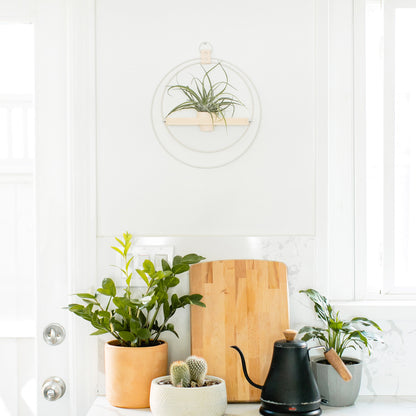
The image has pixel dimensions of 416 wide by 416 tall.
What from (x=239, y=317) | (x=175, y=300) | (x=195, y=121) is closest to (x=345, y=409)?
(x=239, y=317)

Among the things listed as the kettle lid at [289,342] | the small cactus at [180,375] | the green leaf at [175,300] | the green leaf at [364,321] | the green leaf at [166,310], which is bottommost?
the small cactus at [180,375]

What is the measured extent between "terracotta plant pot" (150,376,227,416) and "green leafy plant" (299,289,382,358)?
0.94 ft

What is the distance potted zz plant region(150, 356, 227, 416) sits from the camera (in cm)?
124

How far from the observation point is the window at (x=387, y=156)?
159 centimetres

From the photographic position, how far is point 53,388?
59.9 inches

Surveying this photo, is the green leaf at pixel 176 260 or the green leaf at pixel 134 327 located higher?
the green leaf at pixel 176 260

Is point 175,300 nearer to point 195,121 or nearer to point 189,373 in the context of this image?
point 189,373

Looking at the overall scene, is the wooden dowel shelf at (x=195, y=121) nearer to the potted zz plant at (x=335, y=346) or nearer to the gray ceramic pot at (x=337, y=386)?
the potted zz plant at (x=335, y=346)

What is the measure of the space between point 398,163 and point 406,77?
0.26 meters

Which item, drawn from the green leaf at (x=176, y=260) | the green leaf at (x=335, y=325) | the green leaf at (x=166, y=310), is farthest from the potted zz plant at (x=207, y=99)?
the green leaf at (x=335, y=325)

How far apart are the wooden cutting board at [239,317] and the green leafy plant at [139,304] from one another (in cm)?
8

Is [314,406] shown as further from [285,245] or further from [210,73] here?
[210,73]

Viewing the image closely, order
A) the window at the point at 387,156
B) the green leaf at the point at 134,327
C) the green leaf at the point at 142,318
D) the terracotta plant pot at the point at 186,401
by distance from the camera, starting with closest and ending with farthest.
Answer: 1. the terracotta plant pot at the point at 186,401
2. the green leaf at the point at 134,327
3. the green leaf at the point at 142,318
4. the window at the point at 387,156

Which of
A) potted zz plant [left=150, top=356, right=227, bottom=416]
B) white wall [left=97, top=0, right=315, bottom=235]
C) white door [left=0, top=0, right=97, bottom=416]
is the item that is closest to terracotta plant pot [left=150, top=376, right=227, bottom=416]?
potted zz plant [left=150, top=356, right=227, bottom=416]
